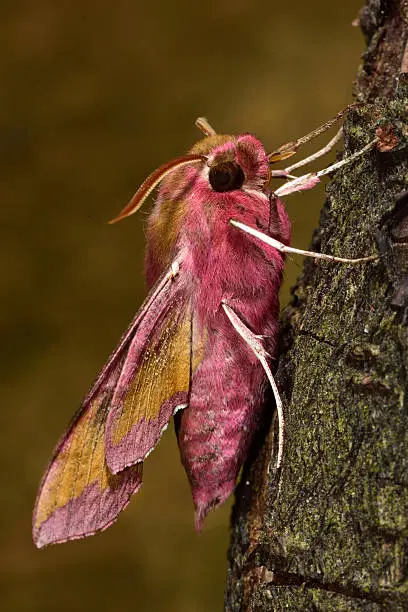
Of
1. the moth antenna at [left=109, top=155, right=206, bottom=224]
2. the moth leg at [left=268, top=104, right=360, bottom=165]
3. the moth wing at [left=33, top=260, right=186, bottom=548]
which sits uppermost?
the moth leg at [left=268, top=104, right=360, bottom=165]

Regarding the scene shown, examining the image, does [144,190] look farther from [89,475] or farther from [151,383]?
[89,475]

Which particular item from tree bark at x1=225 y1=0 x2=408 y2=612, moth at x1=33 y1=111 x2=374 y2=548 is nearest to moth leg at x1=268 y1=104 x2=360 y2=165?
moth at x1=33 y1=111 x2=374 y2=548

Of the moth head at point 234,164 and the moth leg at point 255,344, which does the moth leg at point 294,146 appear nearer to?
the moth head at point 234,164

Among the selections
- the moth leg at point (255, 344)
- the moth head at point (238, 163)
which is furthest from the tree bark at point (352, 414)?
the moth head at point (238, 163)

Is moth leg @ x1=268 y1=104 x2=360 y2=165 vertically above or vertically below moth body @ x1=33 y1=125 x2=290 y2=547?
above

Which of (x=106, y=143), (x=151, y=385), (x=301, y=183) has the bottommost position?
(x=151, y=385)

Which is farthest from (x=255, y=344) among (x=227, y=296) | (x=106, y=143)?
(x=106, y=143)

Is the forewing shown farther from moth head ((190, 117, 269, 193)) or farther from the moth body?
moth head ((190, 117, 269, 193))
